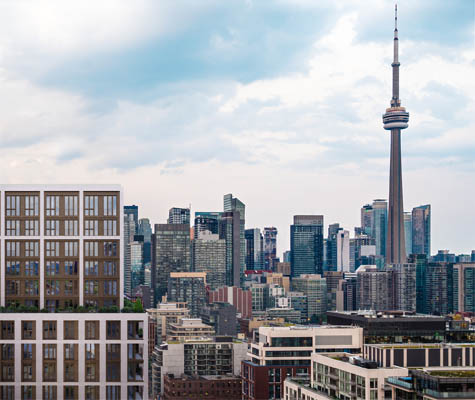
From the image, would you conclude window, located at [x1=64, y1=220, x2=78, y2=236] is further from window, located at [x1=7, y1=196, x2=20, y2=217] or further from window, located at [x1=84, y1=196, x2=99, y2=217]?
window, located at [x1=7, y1=196, x2=20, y2=217]

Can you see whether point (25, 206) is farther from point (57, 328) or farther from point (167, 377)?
point (167, 377)

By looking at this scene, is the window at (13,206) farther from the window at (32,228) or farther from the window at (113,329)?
the window at (113,329)

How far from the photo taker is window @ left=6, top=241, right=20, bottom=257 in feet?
276

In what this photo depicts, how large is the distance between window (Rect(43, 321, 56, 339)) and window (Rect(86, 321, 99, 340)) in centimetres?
309

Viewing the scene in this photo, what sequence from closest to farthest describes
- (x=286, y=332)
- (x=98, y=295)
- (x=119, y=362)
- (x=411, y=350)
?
(x=119, y=362)
(x=98, y=295)
(x=411, y=350)
(x=286, y=332)

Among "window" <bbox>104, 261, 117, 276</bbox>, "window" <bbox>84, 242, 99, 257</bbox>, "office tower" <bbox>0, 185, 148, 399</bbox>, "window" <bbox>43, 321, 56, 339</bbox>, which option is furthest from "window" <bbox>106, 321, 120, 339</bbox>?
"window" <bbox>84, 242, 99, 257</bbox>

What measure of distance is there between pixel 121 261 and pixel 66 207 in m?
7.46

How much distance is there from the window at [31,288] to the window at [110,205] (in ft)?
32.0

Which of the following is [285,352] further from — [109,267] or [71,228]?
[71,228]

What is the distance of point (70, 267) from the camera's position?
275 feet

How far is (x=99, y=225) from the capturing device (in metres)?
83.4

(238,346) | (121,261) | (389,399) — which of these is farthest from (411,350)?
(238,346)

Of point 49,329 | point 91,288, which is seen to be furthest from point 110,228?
point 49,329

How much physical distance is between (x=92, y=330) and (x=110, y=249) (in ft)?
28.9
